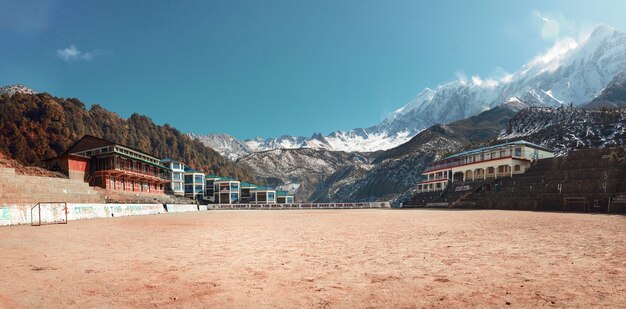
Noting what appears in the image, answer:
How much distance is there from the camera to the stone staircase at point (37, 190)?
29.1 meters

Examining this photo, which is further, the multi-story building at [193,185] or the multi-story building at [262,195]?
the multi-story building at [262,195]

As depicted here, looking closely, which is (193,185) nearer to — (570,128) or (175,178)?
(175,178)

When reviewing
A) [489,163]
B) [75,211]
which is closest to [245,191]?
[489,163]

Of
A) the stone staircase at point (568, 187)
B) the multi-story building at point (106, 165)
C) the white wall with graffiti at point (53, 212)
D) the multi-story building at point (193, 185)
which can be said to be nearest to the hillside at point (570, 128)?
the stone staircase at point (568, 187)

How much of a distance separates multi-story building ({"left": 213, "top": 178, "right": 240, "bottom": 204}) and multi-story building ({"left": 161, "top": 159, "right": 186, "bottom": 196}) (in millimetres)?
11721

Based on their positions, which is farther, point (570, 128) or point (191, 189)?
point (191, 189)

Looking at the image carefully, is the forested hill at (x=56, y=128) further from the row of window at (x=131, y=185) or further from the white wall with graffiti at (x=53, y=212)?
the white wall with graffiti at (x=53, y=212)

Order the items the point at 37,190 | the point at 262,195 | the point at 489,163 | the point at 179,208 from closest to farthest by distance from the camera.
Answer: the point at 37,190 < the point at 179,208 < the point at 489,163 < the point at 262,195

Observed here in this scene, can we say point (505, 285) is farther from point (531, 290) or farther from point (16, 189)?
point (16, 189)

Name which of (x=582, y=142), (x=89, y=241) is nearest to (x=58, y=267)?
(x=89, y=241)

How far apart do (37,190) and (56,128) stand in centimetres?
9991

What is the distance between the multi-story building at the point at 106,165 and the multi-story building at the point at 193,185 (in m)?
23.5

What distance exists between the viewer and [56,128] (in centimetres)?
11262

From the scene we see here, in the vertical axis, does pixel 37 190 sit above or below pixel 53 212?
above
